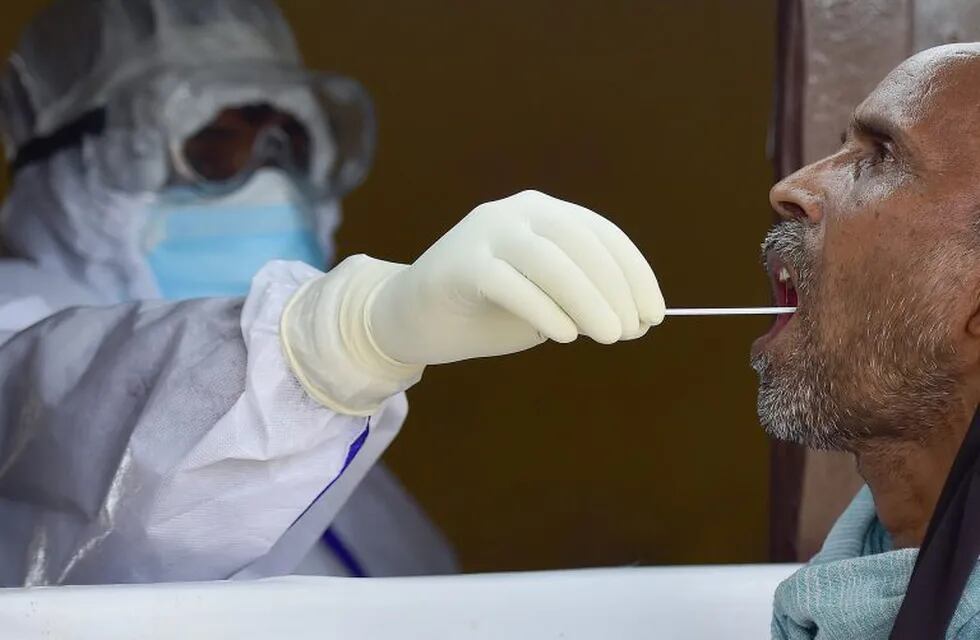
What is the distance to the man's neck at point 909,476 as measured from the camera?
1055 mm

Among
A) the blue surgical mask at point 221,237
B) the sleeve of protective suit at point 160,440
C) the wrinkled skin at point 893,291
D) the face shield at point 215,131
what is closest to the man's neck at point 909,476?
the wrinkled skin at point 893,291

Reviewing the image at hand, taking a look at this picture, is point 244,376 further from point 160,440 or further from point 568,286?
point 568,286

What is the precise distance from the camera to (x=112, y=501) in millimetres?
1240

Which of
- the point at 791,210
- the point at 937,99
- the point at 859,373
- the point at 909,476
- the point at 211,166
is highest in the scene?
the point at 937,99

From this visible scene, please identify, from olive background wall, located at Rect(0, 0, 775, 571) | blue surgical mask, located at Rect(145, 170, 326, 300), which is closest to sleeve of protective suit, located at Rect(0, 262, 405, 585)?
blue surgical mask, located at Rect(145, 170, 326, 300)

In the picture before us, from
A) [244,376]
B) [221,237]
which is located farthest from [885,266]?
[221,237]

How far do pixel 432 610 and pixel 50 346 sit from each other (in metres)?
0.54

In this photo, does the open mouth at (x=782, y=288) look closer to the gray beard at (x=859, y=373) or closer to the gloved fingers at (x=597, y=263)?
the gray beard at (x=859, y=373)

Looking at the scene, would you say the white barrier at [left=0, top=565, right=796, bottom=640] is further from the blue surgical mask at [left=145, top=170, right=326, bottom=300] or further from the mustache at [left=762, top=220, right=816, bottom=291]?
the blue surgical mask at [left=145, top=170, right=326, bottom=300]

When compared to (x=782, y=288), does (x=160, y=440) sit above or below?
below

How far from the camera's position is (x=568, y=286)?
1026 mm

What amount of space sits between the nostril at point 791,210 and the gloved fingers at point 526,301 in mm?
242

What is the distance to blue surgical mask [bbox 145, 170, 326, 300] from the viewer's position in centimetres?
216

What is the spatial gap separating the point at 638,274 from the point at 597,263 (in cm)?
4
